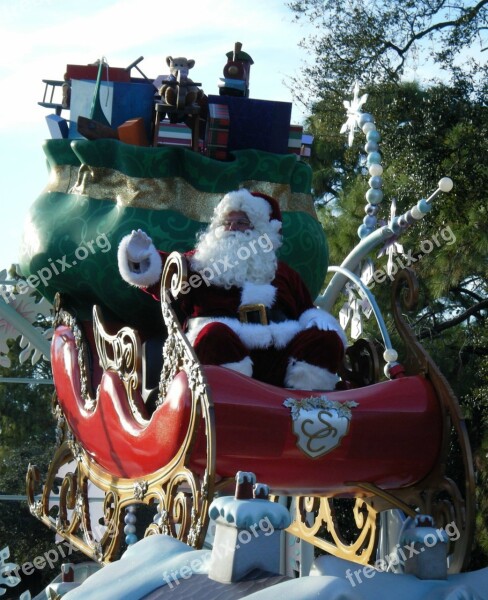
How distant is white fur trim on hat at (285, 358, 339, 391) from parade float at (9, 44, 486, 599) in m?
0.14

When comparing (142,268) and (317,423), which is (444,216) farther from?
(317,423)

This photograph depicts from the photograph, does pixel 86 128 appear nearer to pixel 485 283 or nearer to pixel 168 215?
pixel 168 215

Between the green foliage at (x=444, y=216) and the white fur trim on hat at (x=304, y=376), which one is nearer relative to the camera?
the white fur trim on hat at (x=304, y=376)

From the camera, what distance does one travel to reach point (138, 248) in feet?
16.6

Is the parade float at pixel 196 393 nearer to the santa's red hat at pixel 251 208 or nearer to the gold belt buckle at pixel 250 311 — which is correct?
the gold belt buckle at pixel 250 311

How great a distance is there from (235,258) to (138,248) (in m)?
0.46

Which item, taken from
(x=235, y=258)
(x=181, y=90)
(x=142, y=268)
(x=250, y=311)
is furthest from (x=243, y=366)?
(x=181, y=90)

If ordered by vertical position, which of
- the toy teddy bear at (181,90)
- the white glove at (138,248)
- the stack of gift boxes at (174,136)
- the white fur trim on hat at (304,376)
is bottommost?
the white fur trim on hat at (304,376)

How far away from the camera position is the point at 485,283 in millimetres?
12680

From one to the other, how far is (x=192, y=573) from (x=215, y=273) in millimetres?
2475

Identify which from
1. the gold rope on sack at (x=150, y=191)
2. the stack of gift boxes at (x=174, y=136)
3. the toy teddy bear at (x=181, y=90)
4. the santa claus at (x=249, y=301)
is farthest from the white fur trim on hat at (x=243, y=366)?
the toy teddy bear at (x=181, y=90)

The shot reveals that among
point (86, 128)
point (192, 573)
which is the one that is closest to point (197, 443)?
point (192, 573)

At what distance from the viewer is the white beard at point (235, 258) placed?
507cm

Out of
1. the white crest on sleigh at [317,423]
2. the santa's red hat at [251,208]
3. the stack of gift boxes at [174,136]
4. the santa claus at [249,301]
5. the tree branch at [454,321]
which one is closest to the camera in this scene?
the white crest on sleigh at [317,423]
